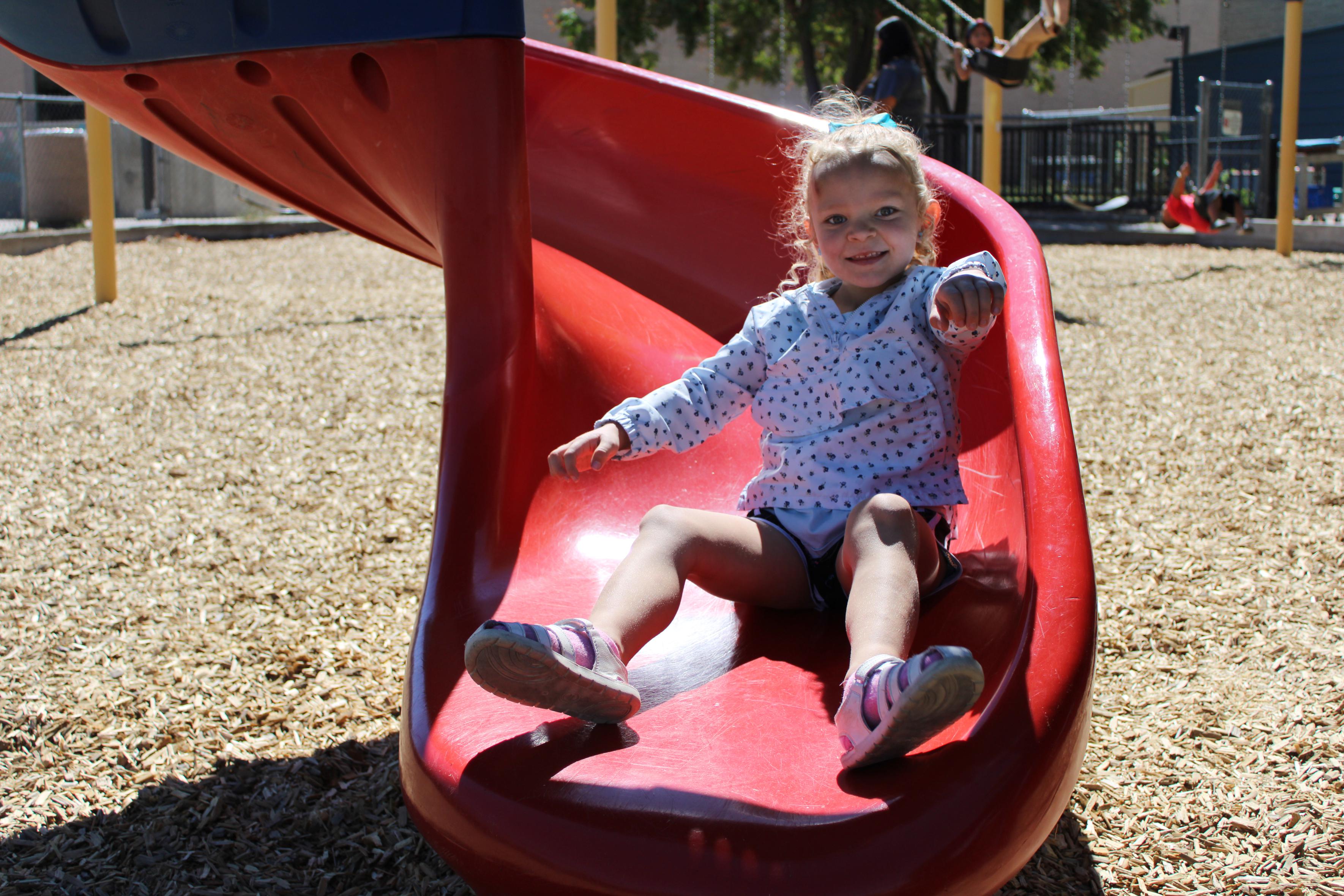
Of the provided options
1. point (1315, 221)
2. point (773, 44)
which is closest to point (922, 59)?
point (773, 44)

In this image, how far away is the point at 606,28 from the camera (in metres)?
5.19

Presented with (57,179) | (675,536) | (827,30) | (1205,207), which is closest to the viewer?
(675,536)

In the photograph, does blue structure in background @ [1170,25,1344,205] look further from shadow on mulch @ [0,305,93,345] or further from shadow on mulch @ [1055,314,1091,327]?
shadow on mulch @ [0,305,93,345]

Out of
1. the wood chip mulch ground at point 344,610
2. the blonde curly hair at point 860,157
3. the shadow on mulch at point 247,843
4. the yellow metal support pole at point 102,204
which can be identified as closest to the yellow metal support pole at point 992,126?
the wood chip mulch ground at point 344,610

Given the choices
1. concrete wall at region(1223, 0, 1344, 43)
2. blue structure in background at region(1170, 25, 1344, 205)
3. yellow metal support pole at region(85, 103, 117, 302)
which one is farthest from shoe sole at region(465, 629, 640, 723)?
concrete wall at region(1223, 0, 1344, 43)

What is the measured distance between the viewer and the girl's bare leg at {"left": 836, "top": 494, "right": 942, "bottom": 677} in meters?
1.28

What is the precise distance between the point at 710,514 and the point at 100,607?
150 centimetres

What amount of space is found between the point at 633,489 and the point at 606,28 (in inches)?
145

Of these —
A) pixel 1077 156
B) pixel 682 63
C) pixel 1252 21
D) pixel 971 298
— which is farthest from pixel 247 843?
pixel 682 63

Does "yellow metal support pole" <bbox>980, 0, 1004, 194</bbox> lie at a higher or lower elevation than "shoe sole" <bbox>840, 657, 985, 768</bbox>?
higher

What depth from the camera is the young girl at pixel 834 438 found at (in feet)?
4.43

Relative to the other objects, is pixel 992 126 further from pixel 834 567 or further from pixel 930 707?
pixel 930 707

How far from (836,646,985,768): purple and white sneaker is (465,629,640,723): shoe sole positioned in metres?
0.26

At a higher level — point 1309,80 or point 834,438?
point 1309,80
